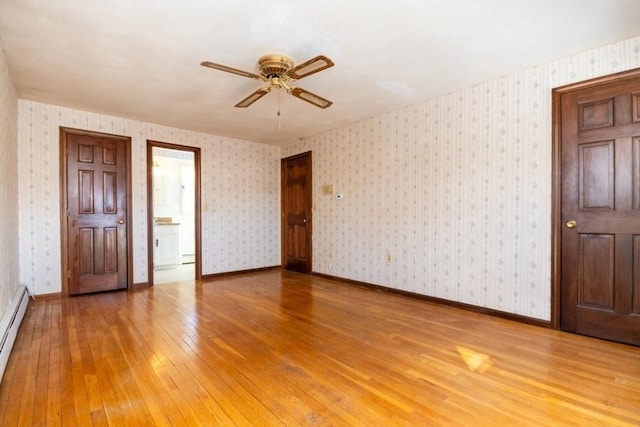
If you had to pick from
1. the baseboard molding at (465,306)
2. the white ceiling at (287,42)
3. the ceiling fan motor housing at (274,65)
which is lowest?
the baseboard molding at (465,306)

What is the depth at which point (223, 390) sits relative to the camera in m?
1.96

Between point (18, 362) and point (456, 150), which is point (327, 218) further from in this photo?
point (18, 362)

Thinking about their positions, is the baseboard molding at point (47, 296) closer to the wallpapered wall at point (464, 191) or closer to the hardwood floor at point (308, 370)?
the hardwood floor at point (308, 370)

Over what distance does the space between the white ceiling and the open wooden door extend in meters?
0.76

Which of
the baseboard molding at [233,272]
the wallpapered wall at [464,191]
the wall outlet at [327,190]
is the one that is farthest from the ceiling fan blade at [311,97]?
the baseboard molding at [233,272]

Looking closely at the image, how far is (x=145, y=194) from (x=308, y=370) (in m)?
3.95

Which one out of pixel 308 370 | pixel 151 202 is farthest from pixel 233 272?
pixel 308 370

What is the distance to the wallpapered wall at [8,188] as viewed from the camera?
276 centimetres

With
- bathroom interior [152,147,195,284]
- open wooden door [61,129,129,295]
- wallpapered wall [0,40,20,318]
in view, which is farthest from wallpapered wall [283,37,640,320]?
wallpapered wall [0,40,20,318]

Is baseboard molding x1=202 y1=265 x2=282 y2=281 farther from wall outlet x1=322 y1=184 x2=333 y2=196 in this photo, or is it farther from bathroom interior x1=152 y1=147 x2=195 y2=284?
wall outlet x1=322 y1=184 x2=333 y2=196

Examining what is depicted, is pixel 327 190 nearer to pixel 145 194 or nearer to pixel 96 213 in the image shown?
pixel 145 194

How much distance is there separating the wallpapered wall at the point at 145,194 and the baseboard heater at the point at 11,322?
0.61 m

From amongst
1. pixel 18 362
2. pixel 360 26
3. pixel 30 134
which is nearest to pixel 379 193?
pixel 360 26

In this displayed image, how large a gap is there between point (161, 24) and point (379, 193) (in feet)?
10.5
